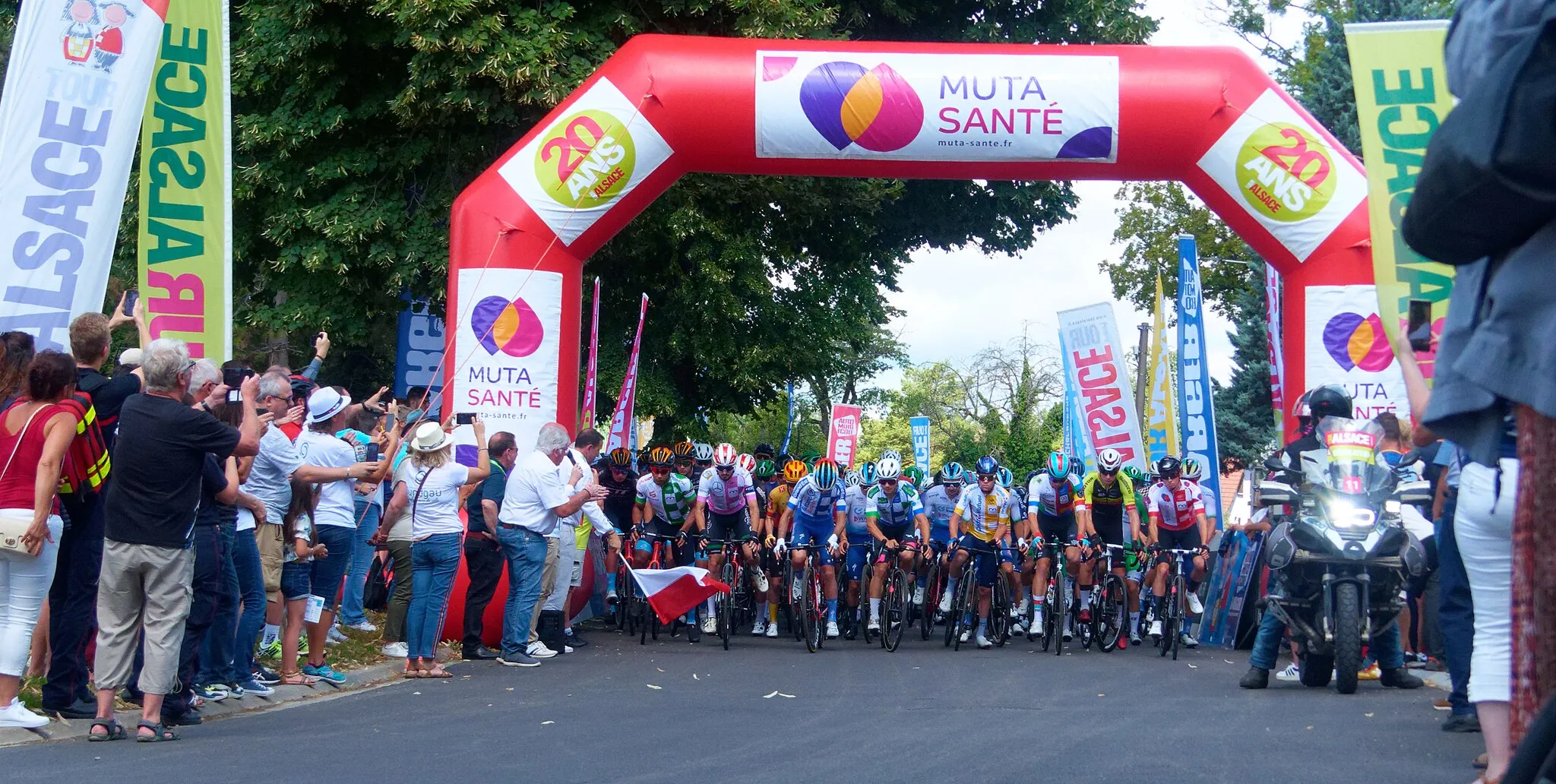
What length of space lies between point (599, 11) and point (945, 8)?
7.26m

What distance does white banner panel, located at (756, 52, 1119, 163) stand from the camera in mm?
14289

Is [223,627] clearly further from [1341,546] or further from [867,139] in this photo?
[867,139]

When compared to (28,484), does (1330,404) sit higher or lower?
higher

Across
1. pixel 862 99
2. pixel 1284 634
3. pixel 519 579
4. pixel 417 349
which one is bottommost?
pixel 1284 634

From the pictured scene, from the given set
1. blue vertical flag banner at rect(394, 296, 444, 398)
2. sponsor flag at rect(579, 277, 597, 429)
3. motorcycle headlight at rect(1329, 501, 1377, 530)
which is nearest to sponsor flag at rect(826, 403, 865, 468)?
blue vertical flag banner at rect(394, 296, 444, 398)

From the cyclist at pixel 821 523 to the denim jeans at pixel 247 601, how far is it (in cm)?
739

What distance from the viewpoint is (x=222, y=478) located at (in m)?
8.12

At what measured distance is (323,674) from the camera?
10.6m

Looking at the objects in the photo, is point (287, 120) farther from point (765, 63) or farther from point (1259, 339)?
point (1259, 339)

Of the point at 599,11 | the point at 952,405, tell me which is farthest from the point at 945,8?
the point at 952,405

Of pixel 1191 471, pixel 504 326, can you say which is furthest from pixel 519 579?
pixel 1191 471

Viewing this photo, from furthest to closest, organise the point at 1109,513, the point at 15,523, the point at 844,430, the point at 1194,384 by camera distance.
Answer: the point at 844,430 < the point at 1194,384 < the point at 1109,513 < the point at 15,523

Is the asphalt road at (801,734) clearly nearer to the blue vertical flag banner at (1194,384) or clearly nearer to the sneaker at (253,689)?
the sneaker at (253,689)

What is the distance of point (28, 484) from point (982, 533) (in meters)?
10.8
